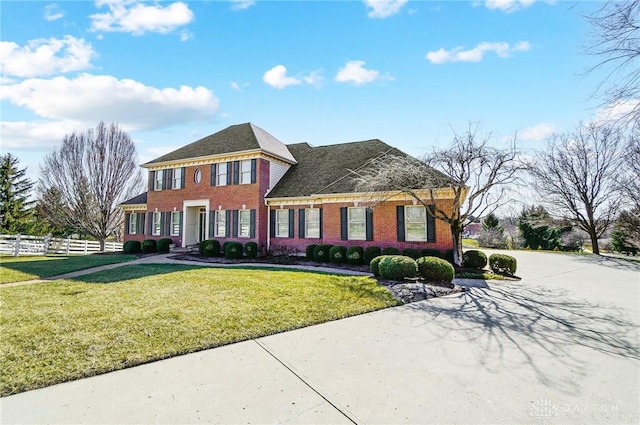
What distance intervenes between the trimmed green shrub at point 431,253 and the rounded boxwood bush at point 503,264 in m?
2.03

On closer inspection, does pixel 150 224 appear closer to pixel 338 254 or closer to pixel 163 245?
pixel 163 245

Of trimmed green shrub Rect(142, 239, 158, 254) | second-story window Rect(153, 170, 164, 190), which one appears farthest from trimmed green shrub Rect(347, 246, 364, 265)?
→ second-story window Rect(153, 170, 164, 190)

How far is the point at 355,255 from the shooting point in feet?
49.1

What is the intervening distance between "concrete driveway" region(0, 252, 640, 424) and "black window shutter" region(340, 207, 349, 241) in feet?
33.1

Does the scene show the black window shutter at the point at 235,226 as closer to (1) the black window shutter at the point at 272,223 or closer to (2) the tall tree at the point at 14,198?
(1) the black window shutter at the point at 272,223

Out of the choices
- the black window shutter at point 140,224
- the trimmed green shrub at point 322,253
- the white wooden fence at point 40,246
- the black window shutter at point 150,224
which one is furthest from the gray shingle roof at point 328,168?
the white wooden fence at point 40,246

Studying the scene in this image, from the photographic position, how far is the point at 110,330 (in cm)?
502

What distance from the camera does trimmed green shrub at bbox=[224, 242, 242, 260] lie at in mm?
17516

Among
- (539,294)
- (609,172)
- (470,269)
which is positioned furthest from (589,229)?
(539,294)

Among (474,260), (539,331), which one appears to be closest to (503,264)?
(474,260)

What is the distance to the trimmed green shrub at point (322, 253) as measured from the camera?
1582cm

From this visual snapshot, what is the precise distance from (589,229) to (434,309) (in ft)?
86.4

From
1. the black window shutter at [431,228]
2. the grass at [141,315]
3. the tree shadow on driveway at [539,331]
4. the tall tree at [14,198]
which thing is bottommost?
the tree shadow on driveway at [539,331]

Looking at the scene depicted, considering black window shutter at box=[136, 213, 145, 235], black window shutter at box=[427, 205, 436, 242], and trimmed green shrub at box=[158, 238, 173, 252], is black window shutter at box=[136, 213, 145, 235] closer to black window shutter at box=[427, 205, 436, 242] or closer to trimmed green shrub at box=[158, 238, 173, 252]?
trimmed green shrub at box=[158, 238, 173, 252]
